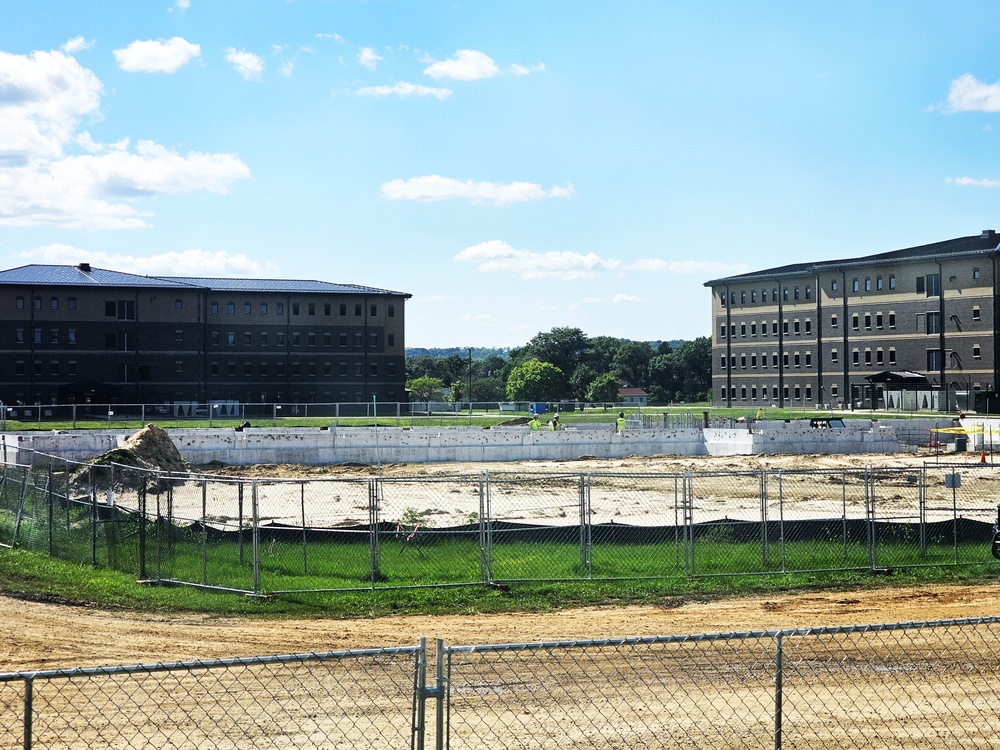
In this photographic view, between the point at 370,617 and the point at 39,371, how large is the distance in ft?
289

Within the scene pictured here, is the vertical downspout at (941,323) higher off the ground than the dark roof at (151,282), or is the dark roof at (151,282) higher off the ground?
the dark roof at (151,282)

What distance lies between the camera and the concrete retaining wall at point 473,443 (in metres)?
53.7

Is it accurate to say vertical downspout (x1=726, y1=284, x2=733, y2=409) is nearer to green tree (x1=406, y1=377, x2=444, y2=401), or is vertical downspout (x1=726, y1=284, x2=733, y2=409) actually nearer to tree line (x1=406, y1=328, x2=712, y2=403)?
tree line (x1=406, y1=328, x2=712, y2=403)

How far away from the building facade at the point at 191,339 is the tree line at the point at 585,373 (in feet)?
92.2

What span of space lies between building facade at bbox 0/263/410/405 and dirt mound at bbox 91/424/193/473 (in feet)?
182

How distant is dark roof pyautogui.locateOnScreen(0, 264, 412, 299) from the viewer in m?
97.3

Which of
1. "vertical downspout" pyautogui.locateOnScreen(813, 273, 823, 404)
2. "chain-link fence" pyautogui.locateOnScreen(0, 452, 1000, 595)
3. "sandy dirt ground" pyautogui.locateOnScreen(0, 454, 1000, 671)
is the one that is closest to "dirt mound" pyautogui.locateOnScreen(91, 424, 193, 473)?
"chain-link fence" pyautogui.locateOnScreen(0, 452, 1000, 595)

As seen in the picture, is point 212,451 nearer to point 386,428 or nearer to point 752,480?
point 386,428

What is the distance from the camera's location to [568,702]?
38.5 ft

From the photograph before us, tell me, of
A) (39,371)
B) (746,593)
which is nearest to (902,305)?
(39,371)

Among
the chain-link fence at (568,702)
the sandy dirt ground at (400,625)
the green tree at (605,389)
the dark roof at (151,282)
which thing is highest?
the dark roof at (151,282)

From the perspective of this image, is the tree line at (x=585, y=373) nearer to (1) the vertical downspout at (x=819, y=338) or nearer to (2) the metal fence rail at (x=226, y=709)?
(1) the vertical downspout at (x=819, y=338)

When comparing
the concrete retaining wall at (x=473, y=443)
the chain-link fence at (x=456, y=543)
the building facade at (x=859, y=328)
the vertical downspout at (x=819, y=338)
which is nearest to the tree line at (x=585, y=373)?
the building facade at (x=859, y=328)

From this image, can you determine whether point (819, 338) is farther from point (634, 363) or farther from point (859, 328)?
point (634, 363)
